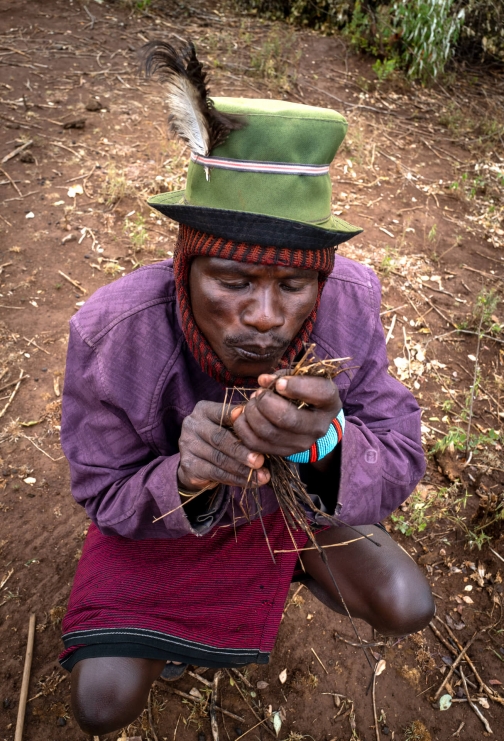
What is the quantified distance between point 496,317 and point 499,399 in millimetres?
817

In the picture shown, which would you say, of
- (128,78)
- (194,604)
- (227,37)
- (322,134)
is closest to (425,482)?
(194,604)

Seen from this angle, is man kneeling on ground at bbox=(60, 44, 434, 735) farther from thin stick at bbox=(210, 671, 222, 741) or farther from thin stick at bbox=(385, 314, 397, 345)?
thin stick at bbox=(385, 314, 397, 345)

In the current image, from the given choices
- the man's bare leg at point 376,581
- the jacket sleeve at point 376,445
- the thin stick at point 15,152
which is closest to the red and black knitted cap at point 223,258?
the jacket sleeve at point 376,445

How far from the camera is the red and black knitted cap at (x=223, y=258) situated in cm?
139

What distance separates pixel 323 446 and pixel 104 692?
111cm

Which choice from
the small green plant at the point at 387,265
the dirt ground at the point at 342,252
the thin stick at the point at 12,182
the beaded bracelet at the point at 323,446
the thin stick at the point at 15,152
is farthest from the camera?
the thin stick at the point at 15,152

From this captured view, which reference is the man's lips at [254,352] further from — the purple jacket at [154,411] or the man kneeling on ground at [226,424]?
the purple jacket at [154,411]

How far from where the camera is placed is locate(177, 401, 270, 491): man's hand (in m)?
1.38

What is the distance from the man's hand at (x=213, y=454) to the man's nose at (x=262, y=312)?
0.26 meters

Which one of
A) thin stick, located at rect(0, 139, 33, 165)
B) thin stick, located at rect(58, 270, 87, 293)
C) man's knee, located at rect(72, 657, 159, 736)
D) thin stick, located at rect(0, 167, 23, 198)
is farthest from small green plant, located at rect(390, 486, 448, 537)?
thin stick, located at rect(0, 139, 33, 165)

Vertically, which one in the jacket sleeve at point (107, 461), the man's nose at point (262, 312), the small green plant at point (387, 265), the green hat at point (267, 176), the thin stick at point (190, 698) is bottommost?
the thin stick at point (190, 698)

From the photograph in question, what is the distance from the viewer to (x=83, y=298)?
3625mm

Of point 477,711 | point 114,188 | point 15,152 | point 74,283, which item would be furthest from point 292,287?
point 15,152

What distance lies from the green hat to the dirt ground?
1872mm
